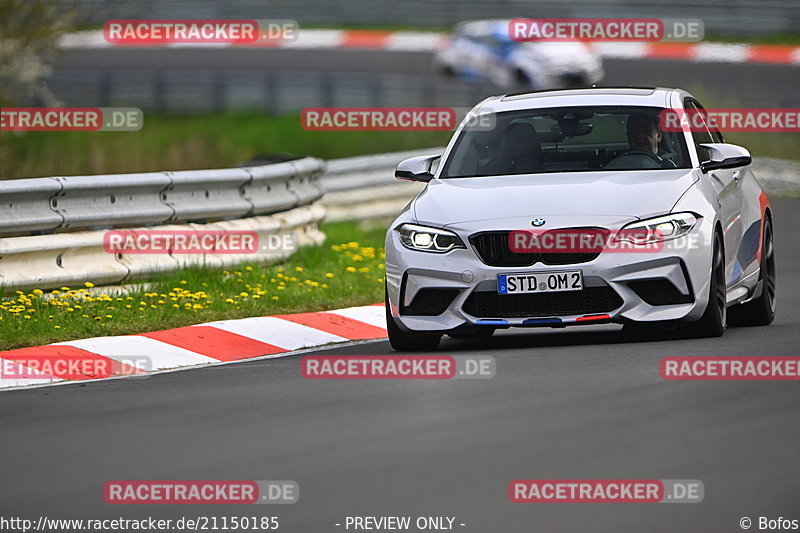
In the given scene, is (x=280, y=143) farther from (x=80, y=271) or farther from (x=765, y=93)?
(x=80, y=271)

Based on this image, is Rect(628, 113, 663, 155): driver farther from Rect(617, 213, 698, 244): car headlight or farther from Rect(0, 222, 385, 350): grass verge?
Rect(0, 222, 385, 350): grass verge

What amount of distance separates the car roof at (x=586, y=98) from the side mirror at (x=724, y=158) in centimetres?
56

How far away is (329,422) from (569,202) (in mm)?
3073

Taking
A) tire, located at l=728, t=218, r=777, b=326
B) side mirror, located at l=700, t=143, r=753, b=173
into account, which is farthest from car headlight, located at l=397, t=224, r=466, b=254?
tire, located at l=728, t=218, r=777, b=326

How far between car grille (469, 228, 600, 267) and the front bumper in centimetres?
4

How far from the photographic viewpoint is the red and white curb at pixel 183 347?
10.3 m

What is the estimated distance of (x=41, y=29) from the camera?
81.7 ft

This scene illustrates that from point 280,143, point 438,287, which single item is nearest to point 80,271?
point 438,287

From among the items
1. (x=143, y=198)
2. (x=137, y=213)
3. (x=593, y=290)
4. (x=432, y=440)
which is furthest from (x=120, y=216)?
(x=432, y=440)

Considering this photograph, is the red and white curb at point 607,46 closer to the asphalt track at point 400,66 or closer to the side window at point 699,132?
the asphalt track at point 400,66

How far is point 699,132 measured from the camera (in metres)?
12.0

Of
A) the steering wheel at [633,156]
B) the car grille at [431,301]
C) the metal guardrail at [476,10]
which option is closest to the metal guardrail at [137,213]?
the car grille at [431,301]

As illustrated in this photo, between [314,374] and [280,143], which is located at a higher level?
[280,143]

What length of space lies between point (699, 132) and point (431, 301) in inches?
101
